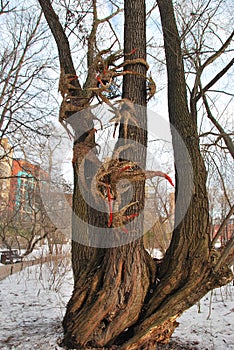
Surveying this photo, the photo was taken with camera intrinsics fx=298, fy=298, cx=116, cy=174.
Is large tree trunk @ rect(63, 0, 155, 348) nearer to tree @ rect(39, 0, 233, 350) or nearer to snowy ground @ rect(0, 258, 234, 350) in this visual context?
tree @ rect(39, 0, 233, 350)

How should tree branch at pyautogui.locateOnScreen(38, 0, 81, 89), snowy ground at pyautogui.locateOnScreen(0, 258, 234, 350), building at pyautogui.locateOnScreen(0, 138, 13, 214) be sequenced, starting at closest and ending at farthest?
snowy ground at pyautogui.locateOnScreen(0, 258, 234, 350), tree branch at pyautogui.locateOnScreen(38, 0, 81, 89), building at pyautogui.locateOnScreen(0, 138, 13, 214)

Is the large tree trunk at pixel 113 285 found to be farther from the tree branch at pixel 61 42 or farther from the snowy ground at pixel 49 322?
the tree branch at pixel 61 42

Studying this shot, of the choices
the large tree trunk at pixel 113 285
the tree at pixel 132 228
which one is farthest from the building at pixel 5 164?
the large tree trunk at pixel 113 285

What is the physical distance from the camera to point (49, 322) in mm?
3529

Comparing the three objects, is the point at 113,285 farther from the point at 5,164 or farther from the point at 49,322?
the point at 5,164

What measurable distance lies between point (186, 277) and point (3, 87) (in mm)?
6735

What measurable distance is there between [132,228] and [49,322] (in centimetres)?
186

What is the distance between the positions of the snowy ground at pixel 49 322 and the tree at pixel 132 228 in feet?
1.63

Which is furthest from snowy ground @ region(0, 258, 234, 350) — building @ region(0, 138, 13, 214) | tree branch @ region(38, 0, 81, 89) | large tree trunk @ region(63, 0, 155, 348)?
building @ region(0, 138, 13, 214)

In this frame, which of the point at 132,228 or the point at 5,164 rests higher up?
the point at 5,164

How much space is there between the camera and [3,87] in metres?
7.41

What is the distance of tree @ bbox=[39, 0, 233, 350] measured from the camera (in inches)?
92.8

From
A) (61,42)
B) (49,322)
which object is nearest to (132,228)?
(49,322)

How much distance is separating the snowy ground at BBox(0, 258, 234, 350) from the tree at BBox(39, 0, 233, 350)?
0.50 metres
